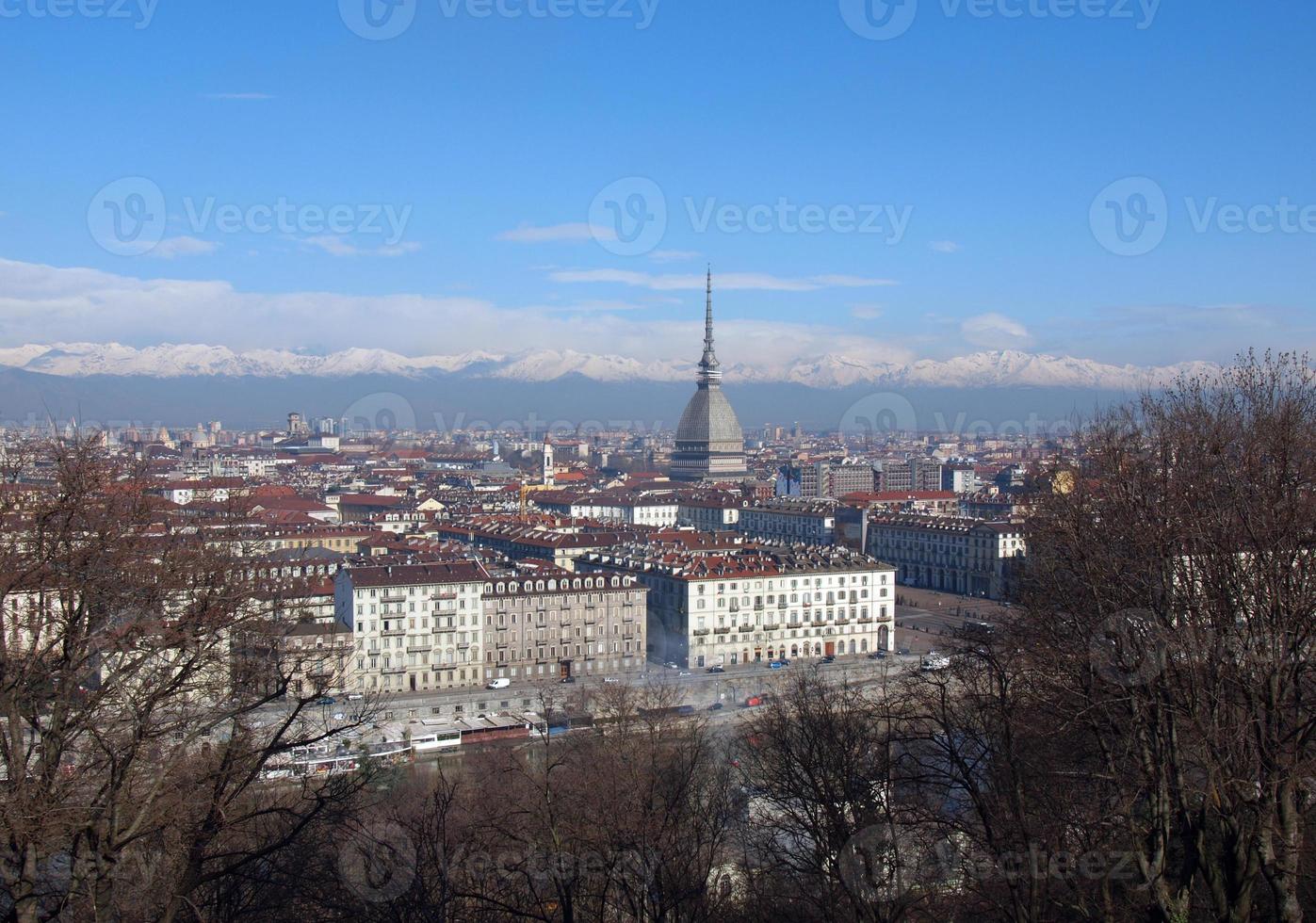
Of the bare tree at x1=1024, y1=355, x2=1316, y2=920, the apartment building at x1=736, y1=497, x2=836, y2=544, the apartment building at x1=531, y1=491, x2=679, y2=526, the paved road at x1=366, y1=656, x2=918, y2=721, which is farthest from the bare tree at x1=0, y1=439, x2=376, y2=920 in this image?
the apartment building at x1=531, y1=491, x2=679, y2=526

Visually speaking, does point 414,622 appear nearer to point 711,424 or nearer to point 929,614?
point 929,614

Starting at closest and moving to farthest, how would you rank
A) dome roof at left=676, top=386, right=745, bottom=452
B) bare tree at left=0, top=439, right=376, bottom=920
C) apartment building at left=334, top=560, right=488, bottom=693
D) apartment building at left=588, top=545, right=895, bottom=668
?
bare tree at left=0, top=439, right=376, bottom=920 → apartment building at left=334, top=560, right=488, bottom=693 → apartment building at left=588, top=545, right=895, bottom=668 → dome roof at left=676, top=386, right=745, bottom=452

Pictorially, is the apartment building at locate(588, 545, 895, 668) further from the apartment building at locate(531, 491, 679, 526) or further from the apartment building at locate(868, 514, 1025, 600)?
the apartment building at locate(531, 491, 679, 526)

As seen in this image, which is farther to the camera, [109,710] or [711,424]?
[711,424]

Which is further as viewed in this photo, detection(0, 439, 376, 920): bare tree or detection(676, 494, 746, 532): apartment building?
detection(676, 494, 746, 532): apartment building

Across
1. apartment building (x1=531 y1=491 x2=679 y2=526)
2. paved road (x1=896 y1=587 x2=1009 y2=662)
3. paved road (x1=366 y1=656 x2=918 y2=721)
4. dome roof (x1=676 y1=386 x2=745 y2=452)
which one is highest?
dome roof (x1=676 y1=386 x2=745 y2=452)

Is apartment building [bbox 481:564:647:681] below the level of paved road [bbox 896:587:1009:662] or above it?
above

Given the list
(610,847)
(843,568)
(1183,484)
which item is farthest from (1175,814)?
(843,568)

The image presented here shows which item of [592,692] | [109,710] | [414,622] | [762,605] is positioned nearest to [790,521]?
[762,605]
